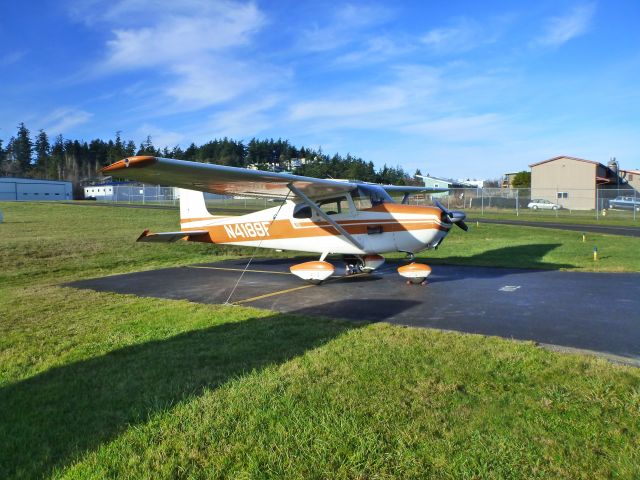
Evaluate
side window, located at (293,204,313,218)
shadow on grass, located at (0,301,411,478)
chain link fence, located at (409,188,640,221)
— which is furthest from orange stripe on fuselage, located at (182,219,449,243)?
chain link fence, located at (409,188,640,221)

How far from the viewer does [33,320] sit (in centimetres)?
680

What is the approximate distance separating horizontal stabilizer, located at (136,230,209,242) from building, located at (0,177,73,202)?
77.3m

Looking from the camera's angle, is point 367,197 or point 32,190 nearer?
point 367,197

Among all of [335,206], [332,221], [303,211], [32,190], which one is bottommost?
[332,221]

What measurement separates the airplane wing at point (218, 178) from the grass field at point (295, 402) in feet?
7.17

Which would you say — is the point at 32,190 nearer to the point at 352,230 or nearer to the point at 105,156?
the point at 105,156

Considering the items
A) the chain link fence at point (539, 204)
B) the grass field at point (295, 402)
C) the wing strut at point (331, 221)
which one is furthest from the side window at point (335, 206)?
the chain link fence at point (539, 204)

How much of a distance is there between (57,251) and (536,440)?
50.6 feet

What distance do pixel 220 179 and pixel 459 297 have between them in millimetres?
4928

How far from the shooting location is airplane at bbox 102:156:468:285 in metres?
9.61

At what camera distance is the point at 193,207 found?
13164 millimetres

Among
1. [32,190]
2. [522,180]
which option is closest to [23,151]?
[32,190]

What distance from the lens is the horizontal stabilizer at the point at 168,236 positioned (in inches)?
476

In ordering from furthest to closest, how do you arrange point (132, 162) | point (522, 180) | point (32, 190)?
point (32, 190)
point (522, 180)
point (132, 162)
